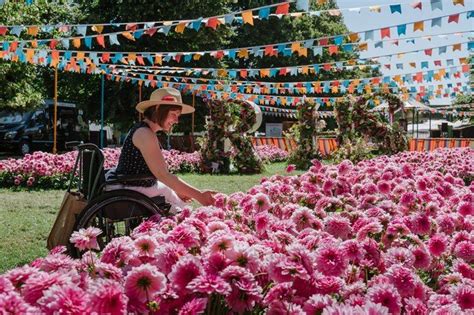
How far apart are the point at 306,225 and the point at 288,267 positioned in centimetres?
119

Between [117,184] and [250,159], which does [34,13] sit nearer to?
[250,159]

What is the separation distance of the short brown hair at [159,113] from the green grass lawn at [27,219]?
1718mm

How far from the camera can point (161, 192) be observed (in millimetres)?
4621

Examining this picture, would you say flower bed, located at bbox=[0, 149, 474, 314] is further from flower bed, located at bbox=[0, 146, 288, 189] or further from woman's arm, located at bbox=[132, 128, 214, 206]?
flower bed, located at bbox=[0, 146, 288, 189]

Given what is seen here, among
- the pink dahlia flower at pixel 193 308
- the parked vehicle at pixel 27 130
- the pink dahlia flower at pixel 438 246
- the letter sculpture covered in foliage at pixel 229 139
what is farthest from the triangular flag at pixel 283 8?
the parked vehicle at pixel 27 130

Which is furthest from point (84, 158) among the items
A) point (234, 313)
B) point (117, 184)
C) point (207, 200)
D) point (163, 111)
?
point (234, 313)

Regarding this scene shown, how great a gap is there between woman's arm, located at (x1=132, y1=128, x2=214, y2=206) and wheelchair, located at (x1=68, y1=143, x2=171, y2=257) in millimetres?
102

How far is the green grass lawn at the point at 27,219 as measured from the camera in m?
5.41

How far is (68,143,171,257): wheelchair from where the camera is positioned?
13.3ft

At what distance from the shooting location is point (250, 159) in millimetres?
16125

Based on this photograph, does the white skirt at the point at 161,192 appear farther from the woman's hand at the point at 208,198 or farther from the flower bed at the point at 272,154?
the flower bed at the point at 272,154

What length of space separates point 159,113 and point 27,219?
12.4 ft

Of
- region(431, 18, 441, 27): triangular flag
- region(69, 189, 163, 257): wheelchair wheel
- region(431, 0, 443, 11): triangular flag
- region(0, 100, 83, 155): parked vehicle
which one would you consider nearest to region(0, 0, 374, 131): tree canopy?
region(0, 100, 83, 155): parked vehicle

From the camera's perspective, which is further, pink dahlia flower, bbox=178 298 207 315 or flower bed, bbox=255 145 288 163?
flower bed, bbox=255 145 288 163
